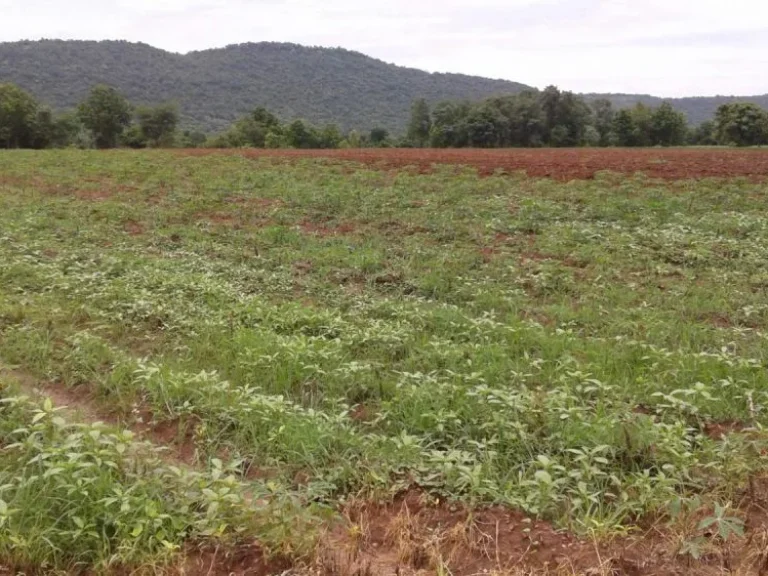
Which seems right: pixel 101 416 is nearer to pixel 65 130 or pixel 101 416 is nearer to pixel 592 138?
pixel 65 130

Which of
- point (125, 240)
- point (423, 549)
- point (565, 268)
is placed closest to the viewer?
point (423, 549)

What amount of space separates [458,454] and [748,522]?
1464mm

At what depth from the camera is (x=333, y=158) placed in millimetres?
25688

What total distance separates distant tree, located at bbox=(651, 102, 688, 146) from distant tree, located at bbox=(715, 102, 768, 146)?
594cm

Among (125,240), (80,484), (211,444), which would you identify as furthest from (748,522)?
(125,240)

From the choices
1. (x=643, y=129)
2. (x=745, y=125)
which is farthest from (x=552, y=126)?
(x=745, y=125)

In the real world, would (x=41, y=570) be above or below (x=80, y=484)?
below

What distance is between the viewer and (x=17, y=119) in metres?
45.1

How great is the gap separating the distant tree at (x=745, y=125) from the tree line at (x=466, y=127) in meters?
0.10

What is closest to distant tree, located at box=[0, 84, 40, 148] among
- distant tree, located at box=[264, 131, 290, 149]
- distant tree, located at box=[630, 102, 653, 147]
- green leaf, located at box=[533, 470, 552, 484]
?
distant tree, located at box=[264, 131, 290, 149]

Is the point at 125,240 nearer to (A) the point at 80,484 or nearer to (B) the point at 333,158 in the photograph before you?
(A) the point at 80,484

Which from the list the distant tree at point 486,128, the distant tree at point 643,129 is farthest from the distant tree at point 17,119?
the distant tree at point 643,129

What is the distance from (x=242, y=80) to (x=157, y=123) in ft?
212

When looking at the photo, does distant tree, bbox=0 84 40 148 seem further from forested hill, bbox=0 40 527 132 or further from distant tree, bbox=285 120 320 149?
forested hill, bbox=0 40 527 132
